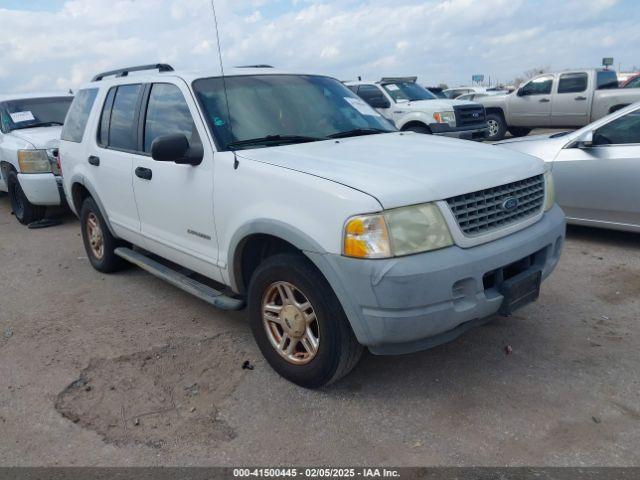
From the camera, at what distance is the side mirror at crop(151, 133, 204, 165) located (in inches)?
137

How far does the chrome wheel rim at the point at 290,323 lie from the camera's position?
3188 mm

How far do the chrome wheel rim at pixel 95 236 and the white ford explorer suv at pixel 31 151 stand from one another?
8.18ft

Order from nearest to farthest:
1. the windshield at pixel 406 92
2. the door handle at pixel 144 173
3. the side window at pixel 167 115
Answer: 1. the side window at pixel 167 115
2. the door handle at pixel 144 173
3. the windshield at pixel 406 92

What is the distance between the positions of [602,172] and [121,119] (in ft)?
14.8

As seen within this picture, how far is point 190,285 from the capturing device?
13.3 feet

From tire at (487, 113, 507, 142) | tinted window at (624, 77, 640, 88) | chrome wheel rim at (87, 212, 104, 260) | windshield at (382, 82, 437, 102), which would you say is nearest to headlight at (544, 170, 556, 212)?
chrome wheel rim at (87, 212, 104, 260)

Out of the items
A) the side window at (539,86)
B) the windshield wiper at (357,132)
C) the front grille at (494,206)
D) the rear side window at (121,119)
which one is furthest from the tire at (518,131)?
the front grille at (494,206)

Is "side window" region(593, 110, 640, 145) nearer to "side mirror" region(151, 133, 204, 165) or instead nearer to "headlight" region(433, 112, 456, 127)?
"side mirror" region(151, 133, 204, 165)

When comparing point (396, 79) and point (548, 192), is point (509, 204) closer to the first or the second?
point (548, 192)

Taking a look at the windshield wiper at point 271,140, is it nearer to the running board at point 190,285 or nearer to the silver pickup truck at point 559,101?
the running board at point 190,285

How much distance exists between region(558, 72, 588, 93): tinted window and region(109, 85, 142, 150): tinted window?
12162 millimetres

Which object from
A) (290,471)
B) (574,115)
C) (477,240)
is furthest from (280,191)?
(574,115)

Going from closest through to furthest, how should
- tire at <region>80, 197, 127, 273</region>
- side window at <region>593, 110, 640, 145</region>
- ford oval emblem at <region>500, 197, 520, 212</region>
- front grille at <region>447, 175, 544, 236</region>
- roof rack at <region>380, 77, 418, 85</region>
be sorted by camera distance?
front grille at <region>447, 175, 544, 236</region> → ford oval emblem at <region>500, 197, 520, 212</region> → tire at <region>80, 197, 127, 273</region> → side window at <region>593, 110, 640, 145</region> → roof rack at <region>380, 77, 418, 85</region>

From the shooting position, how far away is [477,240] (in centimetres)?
295
